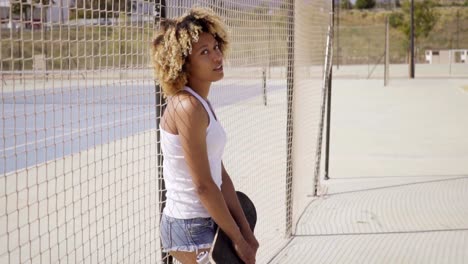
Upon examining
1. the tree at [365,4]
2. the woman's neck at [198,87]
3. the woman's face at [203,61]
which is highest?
the tree at [365,4]

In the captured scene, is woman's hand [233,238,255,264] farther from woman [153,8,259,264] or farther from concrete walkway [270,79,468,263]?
concrete walkway [270,79,468,263]

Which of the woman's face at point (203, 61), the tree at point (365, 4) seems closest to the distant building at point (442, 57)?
the tree at point (365, 4)

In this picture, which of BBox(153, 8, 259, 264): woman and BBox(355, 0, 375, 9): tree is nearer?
BBox(153, 8, 259, 264): woman

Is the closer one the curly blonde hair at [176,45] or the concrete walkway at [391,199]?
the curly blonde hair at [176,45]

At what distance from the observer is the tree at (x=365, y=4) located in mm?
93062

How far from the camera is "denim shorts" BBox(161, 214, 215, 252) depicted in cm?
253

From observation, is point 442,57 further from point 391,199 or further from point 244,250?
point 244,250

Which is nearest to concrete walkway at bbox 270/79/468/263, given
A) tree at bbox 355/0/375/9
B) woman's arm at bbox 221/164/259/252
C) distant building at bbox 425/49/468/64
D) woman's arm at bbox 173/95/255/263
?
woman's arm at bbox 221/164/259/252

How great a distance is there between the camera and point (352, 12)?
7925 cm

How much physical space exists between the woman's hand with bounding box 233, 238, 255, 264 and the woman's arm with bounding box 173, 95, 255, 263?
8 cm

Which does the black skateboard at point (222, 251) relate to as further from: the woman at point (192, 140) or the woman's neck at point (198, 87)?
the woman's neck at point (198, 87)

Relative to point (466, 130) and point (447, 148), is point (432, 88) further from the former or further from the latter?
point (447, 148)

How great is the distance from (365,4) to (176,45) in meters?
94.1

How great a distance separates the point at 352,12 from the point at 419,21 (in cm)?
2704
